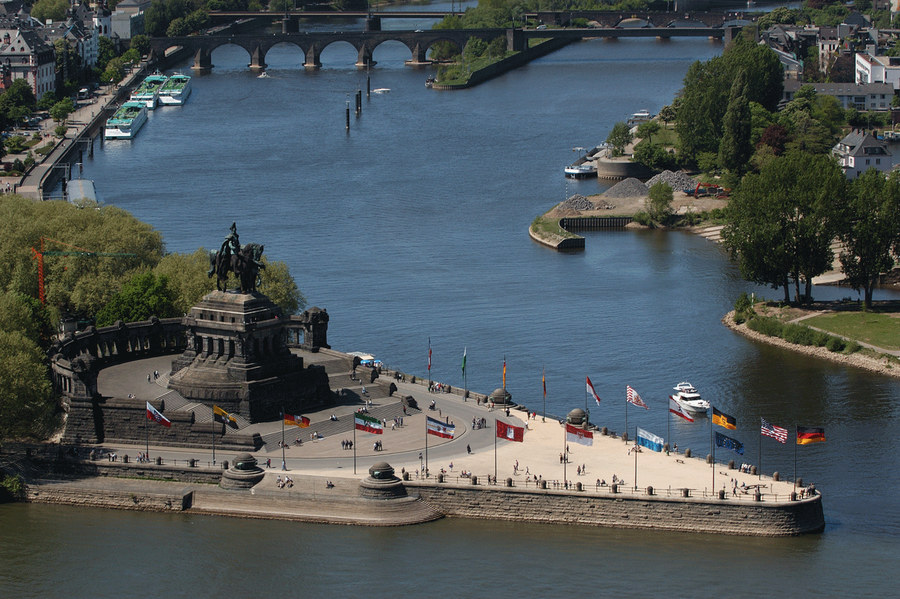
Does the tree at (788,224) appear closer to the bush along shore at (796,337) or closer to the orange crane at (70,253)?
the bush along shore at (796,337)

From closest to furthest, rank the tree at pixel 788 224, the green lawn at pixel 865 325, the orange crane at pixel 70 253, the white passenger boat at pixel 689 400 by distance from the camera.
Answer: the white passenger boat at pixel 689 400, the green lawn at pixel 865 325, the orange crane at pixel 70 253, the tree at pixel 788 224

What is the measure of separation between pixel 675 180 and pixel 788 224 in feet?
172

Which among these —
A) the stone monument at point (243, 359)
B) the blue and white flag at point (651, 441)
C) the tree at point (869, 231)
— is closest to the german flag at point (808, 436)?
the blue and white flag at point (651, 441)

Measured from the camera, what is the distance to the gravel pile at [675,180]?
643ft

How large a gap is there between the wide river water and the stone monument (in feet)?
32.5

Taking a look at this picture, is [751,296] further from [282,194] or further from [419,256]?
[282,194]

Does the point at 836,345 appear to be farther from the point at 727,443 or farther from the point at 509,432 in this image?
the point at 509,432

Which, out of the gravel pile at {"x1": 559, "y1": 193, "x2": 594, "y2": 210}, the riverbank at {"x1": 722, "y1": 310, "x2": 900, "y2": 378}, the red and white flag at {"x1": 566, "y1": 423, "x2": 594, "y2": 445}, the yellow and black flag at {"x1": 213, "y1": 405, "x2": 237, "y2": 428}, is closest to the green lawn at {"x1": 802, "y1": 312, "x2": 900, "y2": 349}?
the riverbank at {"x1": 722, "y1": 310, "x2": 900, "y2": 378}

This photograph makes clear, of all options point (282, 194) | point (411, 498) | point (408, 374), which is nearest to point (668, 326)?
point (408, 374)

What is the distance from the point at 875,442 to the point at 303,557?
36.7 metres

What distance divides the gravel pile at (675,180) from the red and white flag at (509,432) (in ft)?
302

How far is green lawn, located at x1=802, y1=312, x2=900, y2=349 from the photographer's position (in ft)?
443

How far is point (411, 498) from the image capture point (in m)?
100

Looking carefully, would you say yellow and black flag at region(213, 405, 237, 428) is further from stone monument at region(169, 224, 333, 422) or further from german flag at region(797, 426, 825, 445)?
german flag at region(797, 426, 825, 445)
